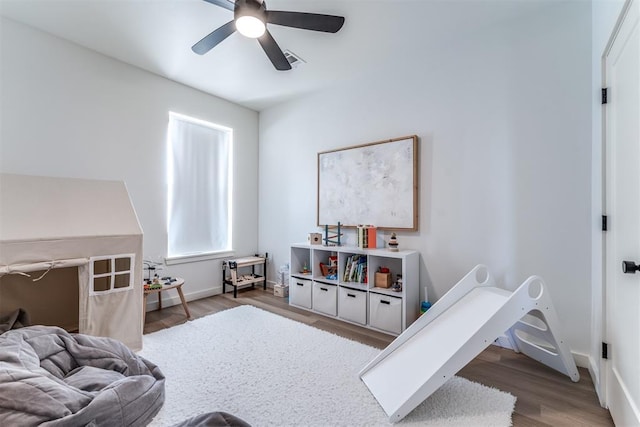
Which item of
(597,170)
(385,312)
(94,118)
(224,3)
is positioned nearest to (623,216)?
(597,170)

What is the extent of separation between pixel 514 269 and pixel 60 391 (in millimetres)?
3003

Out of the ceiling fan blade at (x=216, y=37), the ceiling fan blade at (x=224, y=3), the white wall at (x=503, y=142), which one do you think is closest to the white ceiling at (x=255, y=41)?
the white wall at (x=503, y=142)

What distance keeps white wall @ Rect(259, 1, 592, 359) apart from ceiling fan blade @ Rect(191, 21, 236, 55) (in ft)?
4.85

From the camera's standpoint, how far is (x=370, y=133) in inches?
125

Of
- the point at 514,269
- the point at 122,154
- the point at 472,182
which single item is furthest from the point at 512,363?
the point at 122,154

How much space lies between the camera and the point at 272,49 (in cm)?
209

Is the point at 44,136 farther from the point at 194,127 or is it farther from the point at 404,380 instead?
the point at 404,380

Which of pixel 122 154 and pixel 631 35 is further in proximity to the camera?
pixel 122 154

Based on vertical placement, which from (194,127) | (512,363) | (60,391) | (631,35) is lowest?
(512,363)

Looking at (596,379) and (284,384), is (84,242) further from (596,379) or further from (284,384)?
(596,379)

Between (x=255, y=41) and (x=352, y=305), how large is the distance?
2720 mm

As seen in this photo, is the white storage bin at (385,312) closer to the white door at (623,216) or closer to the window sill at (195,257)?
the white door at (623,216)

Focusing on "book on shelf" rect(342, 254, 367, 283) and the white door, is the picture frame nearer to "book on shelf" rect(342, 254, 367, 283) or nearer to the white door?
"book on shelf" rect(342, 254, 367, 283)

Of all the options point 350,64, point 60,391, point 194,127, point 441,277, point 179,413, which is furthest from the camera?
point 194,127
